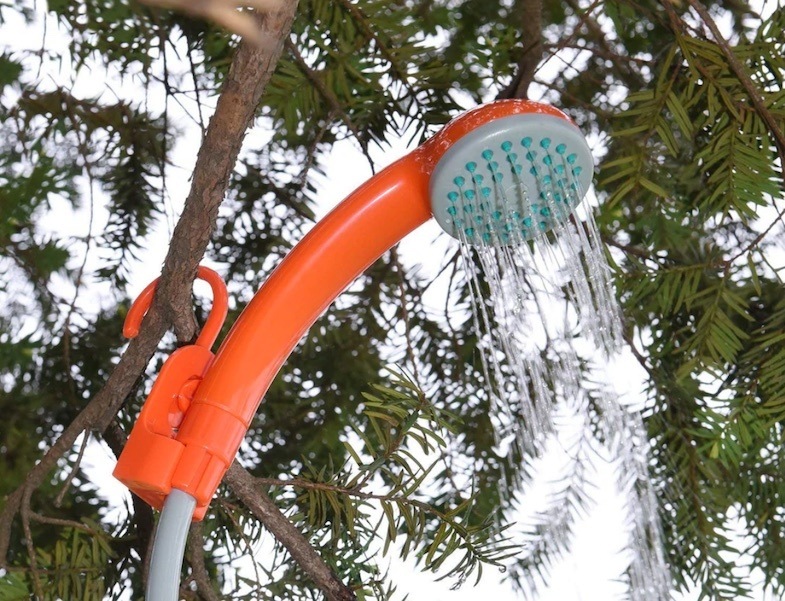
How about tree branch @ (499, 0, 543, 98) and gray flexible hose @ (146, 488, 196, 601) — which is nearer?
gray flexible hose @ (146, 488, 196, 601)

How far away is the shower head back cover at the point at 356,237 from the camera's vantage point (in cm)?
35

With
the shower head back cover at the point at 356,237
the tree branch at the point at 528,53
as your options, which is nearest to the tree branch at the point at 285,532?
the shower head back cover at the point at 356,237

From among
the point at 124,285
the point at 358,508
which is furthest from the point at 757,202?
the point at 124,285

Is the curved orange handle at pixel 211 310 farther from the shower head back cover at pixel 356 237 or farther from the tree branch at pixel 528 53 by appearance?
the tree branch at pixel 528 53

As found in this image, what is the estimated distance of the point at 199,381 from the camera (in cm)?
38

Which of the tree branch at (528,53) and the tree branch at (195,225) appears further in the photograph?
the tree branch at (528,53)

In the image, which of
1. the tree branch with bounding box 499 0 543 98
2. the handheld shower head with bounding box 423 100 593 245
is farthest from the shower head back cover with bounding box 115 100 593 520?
the tree branch with bounding box 499 0 543 98

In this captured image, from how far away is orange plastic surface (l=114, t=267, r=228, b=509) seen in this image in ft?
1.18

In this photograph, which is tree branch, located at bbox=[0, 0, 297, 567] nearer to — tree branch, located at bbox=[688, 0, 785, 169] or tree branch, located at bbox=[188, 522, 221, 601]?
tree branch, located at bbox=[188, 522, 221, 601]

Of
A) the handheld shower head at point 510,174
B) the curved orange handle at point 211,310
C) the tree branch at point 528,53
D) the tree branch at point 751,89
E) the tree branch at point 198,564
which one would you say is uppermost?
the tree branch at point 528,53

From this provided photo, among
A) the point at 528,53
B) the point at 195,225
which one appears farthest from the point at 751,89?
the point at 195,225

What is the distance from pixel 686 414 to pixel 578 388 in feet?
0.19

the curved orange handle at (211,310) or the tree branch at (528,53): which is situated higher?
the tree branch at (528,53)

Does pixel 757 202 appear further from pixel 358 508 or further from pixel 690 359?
pixel 358 508
